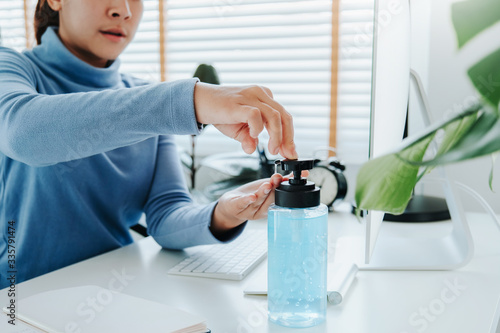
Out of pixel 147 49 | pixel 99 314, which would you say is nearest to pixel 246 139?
pixel 99 314

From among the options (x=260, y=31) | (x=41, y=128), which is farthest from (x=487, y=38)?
(x=41, y=128)

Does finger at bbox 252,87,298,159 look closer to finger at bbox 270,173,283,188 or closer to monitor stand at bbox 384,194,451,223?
finger at bbox 270,173,283,188

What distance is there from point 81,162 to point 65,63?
0.74ft

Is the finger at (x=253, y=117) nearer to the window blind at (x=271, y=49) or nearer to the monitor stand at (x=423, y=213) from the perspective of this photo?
the monitor stand at (x=423, y=213)

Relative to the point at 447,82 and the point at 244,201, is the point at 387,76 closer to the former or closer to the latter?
the point at 244,201

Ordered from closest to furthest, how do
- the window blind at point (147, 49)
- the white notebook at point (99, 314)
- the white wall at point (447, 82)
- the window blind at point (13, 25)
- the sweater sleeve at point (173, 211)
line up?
the white notebook at point (99, 314), the sweater sleeve at point (173, 211), the white wall at point (447, 82), the window blind at point (147, 49), the window blind at point (13, 25)

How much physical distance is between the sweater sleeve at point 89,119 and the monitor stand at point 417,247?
1.06 ft

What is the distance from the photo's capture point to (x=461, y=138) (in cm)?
Result: 27

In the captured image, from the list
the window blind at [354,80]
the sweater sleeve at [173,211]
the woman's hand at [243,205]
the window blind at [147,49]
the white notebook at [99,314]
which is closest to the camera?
the white notebook at [99,314]

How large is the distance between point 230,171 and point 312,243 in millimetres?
773

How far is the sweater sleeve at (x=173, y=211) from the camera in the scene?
88 cm

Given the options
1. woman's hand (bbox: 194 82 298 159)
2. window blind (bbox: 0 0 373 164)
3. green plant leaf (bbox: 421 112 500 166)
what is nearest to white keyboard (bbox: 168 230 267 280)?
woman's hand (bbox: 194 82 298 159)

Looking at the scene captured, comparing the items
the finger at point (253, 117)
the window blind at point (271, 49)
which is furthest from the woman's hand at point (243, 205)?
the window blind at point (271, 49)

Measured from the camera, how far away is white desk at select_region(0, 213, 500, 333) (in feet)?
1.93
